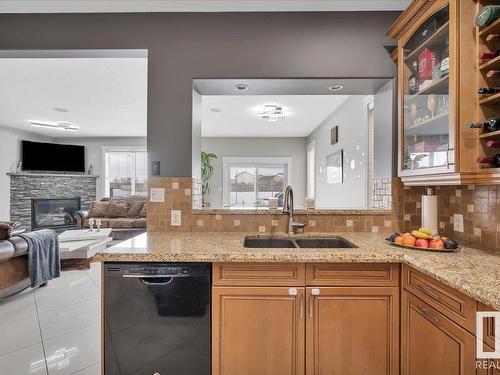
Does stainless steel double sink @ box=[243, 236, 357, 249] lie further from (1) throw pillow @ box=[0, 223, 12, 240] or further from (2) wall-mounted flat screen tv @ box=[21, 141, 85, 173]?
(2) wall-mounted flat screen tv @ box=[21, 141, 85, 173]

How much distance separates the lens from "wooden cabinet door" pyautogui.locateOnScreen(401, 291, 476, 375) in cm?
107

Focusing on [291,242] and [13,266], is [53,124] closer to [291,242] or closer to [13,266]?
[13,266]

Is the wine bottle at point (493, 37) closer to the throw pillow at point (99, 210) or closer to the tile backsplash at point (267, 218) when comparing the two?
the tile backsplash at point (267, 218)

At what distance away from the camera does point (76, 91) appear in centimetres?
415

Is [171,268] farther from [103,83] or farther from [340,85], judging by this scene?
[103,83]

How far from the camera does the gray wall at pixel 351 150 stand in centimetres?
355

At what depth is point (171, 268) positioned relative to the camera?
57.7 inches

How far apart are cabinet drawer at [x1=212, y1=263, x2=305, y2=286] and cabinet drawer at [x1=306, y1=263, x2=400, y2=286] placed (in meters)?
0.07

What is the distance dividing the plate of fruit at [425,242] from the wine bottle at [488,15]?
1.09 meters

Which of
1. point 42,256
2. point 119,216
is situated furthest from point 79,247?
point 119,216

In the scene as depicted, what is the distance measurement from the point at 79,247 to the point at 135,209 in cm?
259

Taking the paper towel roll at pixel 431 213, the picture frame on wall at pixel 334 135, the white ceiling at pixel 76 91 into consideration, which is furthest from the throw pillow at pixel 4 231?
the picture frame on wall at pixel 334 135

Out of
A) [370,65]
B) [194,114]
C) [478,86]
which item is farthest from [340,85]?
[194,114]

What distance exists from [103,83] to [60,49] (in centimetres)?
185
